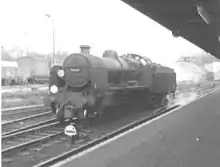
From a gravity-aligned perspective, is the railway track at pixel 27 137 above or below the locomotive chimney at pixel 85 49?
below

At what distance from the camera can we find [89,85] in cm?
1182


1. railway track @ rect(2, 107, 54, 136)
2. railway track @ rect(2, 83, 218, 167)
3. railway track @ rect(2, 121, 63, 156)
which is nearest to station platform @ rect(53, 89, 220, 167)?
railway track @ rect(2, 83, 218, 167)

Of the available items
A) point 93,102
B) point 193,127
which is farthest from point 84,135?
point 193,127

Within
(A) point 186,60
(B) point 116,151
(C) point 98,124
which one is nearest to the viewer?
(B) point 116,151

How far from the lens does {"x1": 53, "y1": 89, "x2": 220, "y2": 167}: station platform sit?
19.4 feet

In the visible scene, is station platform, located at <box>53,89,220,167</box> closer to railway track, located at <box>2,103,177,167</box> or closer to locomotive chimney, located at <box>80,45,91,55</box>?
railway track, located at <box>2,103,177,167</box>

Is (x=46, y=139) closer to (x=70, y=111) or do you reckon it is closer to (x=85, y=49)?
(x=70, y=111)

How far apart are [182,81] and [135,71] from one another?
30.8 m

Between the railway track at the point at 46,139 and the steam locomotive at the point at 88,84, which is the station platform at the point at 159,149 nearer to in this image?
the railway track at the point at 46,139

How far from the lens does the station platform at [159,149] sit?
19.4ft

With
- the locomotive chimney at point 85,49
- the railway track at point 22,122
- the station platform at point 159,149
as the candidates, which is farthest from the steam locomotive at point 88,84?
the station platform at point 159,149

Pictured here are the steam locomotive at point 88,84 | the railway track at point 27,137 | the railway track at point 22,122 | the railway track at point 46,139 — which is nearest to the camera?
the railway track at point 46,139

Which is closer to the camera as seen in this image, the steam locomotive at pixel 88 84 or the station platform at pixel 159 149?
the station platform at pixel 159 149

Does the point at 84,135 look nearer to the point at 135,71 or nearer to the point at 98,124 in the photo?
the point at 98,124
